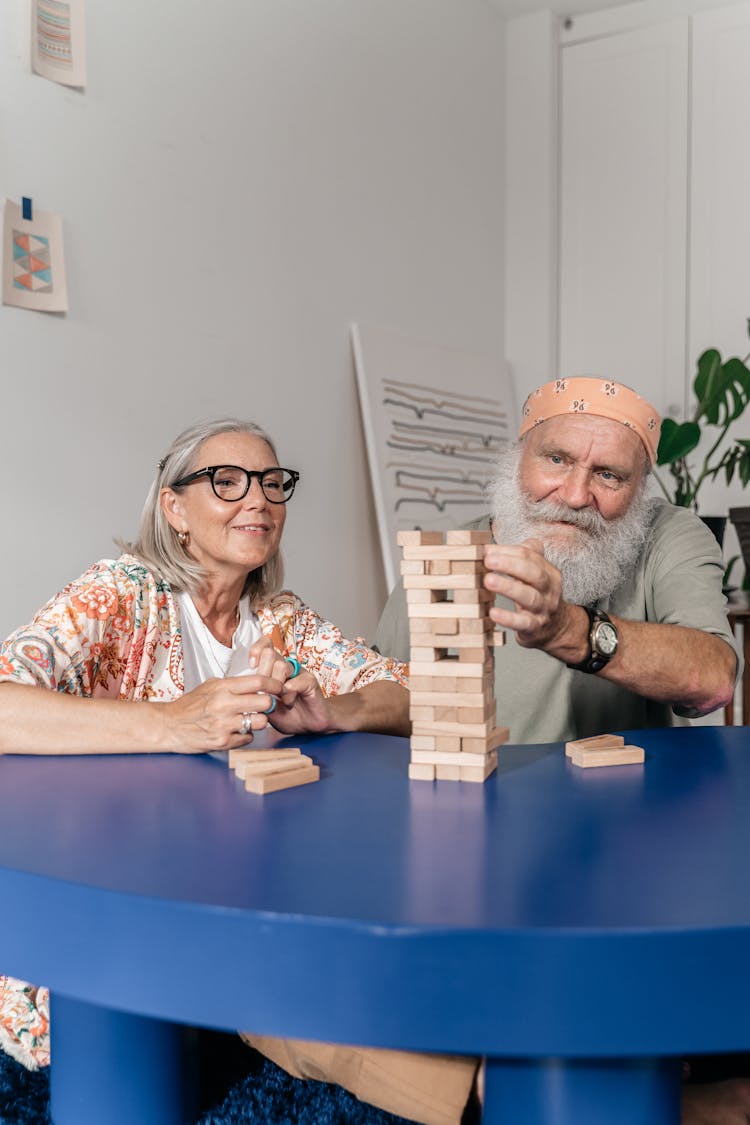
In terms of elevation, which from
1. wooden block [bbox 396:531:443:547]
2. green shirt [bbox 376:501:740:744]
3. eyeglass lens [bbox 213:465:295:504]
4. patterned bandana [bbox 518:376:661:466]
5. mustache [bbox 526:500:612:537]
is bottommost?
green shirt [bbox 376:501:740:744]

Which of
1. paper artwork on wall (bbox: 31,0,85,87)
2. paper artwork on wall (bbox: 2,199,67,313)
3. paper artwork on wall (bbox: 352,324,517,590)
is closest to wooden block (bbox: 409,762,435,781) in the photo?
paper artwork on wall (bbox: 2,199,67,313)

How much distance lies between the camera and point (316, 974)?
31.8 inches

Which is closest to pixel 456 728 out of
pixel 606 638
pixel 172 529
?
pixel 606 638

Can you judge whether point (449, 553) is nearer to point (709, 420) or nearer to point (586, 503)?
point (586, 503)

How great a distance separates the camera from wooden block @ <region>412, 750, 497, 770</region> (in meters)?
1.27

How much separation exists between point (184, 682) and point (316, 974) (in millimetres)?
1209

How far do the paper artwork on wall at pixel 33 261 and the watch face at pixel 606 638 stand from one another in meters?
1.96

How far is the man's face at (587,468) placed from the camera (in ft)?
7.28

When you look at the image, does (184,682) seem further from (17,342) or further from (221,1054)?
(17,342)

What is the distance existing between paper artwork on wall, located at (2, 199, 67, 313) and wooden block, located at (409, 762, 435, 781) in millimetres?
2028

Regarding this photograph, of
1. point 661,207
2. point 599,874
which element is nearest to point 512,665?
point 599,874

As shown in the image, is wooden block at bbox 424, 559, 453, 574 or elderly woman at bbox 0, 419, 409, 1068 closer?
wooden block at bbox 424, 559, 453, 574

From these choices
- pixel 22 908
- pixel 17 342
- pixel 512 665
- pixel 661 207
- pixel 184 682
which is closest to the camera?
pixel 22 908

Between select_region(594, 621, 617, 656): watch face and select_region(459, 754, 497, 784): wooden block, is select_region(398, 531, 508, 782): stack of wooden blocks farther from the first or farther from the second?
select_region(594, 621, 617, 656): watch face
